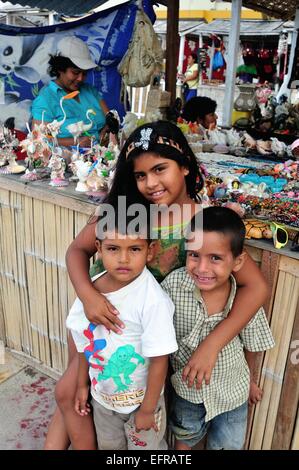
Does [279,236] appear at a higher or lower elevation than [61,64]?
lower

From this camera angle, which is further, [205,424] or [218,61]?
[218,61]

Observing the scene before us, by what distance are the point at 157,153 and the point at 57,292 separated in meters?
1.09

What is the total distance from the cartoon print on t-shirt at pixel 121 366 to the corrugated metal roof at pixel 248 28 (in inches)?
368

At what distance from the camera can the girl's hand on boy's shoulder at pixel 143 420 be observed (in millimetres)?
1358

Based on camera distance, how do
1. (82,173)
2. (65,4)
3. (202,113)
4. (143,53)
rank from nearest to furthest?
(82,173)
(143,53)
(202,113)
(65,4)

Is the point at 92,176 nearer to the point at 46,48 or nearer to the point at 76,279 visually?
the point at 76,279

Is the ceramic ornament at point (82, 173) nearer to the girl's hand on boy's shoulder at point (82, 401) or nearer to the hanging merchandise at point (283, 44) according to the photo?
the girl's hand on boy's shoulder at point (82, 401)

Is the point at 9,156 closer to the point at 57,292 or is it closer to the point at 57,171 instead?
the point at 57,171

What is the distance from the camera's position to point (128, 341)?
1362 millimetres

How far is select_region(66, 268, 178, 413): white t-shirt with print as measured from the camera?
130 cm

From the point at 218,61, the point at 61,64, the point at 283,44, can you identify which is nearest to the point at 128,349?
the point at 61,64
